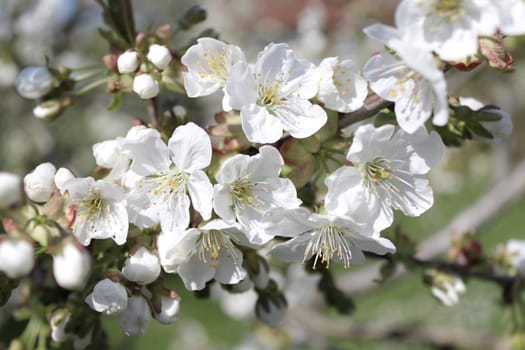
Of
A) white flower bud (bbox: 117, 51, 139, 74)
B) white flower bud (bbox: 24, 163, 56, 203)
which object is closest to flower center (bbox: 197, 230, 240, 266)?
white flower bud (bbox: 24, 163, 56, 203)

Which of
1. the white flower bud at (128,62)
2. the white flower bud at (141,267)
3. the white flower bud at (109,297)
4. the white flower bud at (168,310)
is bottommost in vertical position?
the white flower bud at (168,310)

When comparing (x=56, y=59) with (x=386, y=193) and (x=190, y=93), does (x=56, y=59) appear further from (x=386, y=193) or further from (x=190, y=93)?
(x=386, y=193)

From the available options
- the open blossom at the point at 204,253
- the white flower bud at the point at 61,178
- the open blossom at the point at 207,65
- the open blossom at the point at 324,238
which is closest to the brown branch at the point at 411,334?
the open blossom at the point at 324,238

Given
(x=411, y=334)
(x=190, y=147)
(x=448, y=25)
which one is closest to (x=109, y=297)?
(x=190, y=147)

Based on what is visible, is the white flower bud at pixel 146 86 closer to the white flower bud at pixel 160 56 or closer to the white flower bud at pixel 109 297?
the white flower bud at pixel 160 56

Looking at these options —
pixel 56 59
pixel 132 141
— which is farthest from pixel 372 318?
pixel 132 141

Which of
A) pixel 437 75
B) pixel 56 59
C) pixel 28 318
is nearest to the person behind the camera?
pixel 437 75
